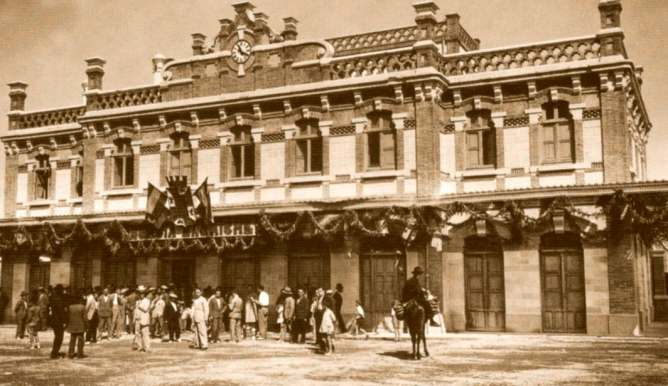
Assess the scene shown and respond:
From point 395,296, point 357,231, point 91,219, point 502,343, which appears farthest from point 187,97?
point 502,343

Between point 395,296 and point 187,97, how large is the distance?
35.9 ft

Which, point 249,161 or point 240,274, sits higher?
point 249,161

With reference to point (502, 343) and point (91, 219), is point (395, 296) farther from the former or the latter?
point (91, 219)

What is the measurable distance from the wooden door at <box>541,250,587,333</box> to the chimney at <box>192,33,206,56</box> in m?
16.3

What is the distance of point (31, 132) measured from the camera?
3203 cm

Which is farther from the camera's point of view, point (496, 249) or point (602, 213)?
point (496, 249)

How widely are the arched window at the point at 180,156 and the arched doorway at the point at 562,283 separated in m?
13.1

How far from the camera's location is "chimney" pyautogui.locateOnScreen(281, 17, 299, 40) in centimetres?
2836

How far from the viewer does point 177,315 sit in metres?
23.5

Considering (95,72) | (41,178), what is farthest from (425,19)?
(41,178)

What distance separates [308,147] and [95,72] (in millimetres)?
9978

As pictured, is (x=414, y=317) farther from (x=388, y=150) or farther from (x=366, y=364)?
(x=388, y=150)

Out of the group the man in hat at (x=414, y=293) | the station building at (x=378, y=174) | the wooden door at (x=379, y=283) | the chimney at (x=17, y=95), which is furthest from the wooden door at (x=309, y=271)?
the chimney at (x=17, y=95)

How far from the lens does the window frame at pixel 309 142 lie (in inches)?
1051
